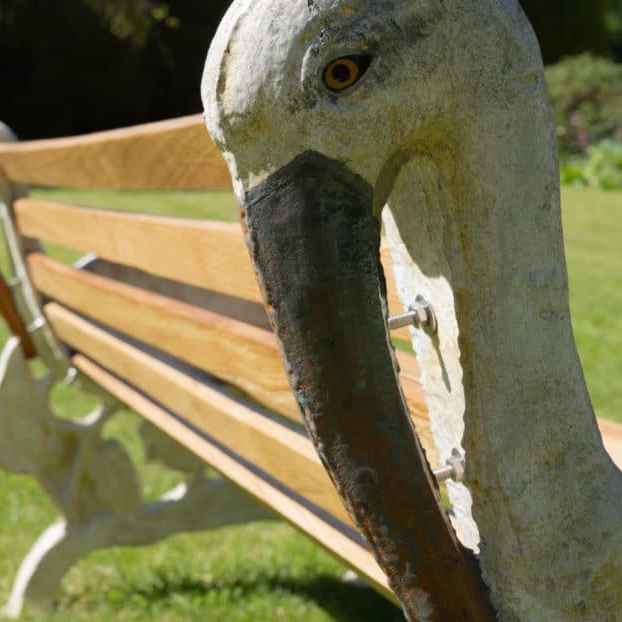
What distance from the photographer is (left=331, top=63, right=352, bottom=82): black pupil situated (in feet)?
3.13

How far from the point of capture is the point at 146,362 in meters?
2.51

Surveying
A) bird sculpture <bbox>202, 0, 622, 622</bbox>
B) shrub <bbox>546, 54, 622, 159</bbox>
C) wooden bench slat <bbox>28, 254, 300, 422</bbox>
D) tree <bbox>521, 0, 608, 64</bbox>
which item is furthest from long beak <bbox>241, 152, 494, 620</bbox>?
tree <bbox>521, 0, 608, 64</bbox>

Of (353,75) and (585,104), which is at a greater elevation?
(353,75)

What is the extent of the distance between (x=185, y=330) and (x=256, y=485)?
360 mm

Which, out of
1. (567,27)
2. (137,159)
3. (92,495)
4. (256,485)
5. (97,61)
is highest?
(137,159)

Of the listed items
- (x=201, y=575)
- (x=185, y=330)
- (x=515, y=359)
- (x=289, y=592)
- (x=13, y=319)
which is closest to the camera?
(x=515, y=359)

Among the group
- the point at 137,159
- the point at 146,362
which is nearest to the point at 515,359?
the point at 137,159

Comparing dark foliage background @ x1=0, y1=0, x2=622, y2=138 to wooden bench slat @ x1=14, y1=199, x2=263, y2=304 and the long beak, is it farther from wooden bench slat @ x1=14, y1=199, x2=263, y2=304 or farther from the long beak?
the long beak

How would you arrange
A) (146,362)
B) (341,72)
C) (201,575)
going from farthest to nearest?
1. (201,575)
2. (146,362)
3. (341,72)

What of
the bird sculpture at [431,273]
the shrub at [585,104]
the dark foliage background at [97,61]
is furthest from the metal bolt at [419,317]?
the dark foliage background at [97,61]

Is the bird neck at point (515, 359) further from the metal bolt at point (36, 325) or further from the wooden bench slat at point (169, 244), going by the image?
the metal bolt at point (36, 325)

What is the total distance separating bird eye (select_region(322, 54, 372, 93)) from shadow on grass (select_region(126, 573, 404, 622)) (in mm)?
2546

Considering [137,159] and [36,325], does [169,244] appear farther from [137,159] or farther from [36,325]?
[36,325]

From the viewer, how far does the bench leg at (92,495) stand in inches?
132
